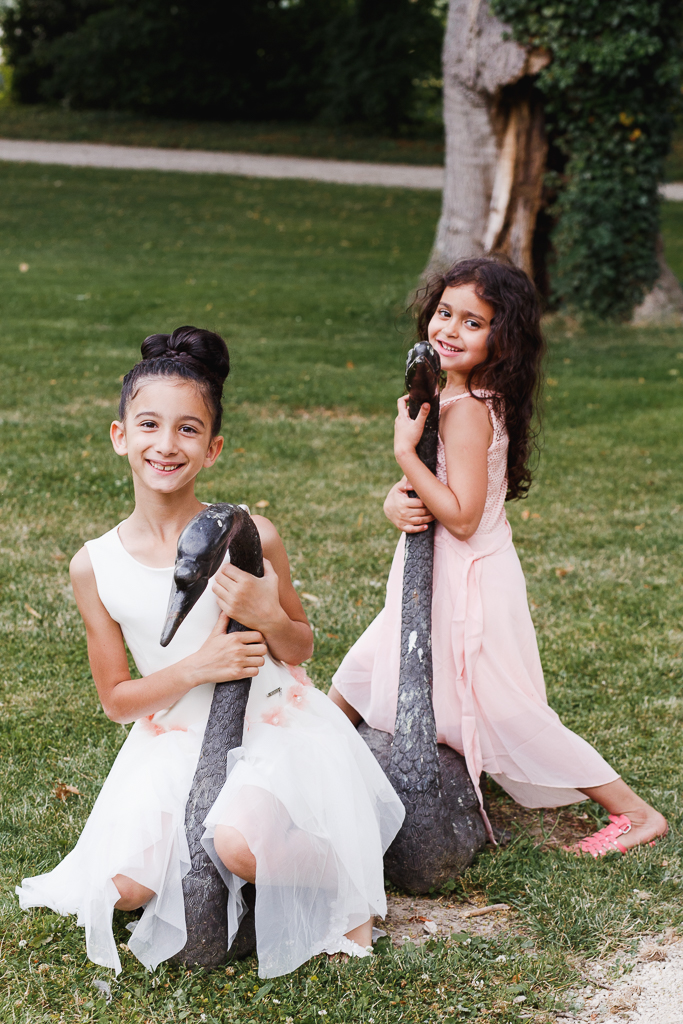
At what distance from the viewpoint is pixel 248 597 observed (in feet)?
7.98

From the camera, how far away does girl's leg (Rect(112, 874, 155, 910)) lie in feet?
7.90

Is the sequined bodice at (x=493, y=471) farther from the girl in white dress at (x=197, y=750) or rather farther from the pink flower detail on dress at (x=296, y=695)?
the pink flower detail on dress at (x=296, y=695)

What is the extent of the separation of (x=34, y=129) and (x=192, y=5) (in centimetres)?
737

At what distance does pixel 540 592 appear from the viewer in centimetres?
492

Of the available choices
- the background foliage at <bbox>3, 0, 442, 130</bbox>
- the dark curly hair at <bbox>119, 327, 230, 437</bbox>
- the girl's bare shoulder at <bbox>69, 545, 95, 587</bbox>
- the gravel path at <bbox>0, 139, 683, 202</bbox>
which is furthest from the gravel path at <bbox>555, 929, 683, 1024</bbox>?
the background foliage at <bbox>3, 0, 442, 130</bbox>

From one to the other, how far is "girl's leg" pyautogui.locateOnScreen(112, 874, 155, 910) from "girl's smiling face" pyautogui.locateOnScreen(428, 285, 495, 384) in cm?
159

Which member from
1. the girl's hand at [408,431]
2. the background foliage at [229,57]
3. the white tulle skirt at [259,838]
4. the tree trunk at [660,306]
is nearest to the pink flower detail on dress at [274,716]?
the white tulle skirt at [259,838]

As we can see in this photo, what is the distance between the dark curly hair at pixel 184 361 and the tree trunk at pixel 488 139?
7267 mm

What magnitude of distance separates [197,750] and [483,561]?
979 millimetres

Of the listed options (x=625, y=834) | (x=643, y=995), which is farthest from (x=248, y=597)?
(x=625, y=834)

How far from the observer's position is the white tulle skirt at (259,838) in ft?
7.81

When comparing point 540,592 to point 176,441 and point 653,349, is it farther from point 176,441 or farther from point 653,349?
point 653,349

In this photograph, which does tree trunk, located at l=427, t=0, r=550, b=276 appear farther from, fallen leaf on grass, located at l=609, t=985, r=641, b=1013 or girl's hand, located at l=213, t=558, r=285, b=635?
fallen leaf on grass, located at l=609, t=985, r=641, b=1013

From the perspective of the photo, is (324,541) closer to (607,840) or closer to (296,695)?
(607,840)
